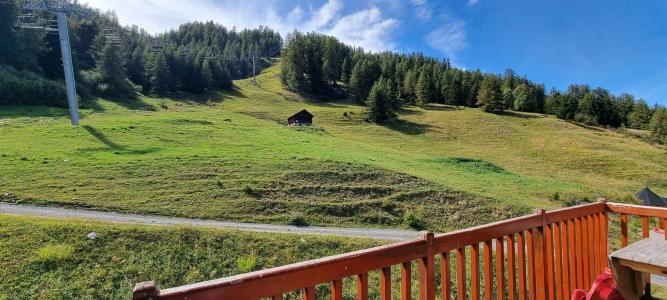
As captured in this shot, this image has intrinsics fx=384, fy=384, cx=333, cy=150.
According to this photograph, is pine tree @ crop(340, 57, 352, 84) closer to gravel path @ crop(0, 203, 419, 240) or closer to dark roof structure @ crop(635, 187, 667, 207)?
dark roof structure @ crop(635, 187, 667, 207)

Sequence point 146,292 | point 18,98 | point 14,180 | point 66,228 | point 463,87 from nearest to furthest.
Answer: point 146,292
point 66,228
point 14,180
point 18,98
point 463,87

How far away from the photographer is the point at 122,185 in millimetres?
17719

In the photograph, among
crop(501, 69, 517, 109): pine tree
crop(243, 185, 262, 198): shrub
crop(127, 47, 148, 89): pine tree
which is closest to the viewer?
crop(243, 185, 262, 198): shrub

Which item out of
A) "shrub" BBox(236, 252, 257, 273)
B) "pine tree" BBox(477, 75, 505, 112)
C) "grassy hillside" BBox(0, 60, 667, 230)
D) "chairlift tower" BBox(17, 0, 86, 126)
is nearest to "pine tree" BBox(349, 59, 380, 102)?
"pine tree" BBox(477, 75, 505, 112)

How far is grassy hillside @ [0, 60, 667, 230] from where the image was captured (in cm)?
1686

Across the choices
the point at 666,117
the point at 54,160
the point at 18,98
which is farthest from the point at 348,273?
the point at 666,117

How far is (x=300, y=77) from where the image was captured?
77.6 m

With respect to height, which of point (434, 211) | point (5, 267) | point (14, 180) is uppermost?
point (14, 180)

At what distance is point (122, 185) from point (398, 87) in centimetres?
6194

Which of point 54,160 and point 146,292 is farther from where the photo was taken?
point 54,160

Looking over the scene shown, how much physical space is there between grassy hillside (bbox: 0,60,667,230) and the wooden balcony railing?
1246 centimetres

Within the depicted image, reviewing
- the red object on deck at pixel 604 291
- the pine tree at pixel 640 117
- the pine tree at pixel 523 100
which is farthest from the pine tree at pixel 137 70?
the pine tree at pixel 640 117

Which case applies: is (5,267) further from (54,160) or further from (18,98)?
(18,98)

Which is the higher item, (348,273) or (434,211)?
(348,273)
